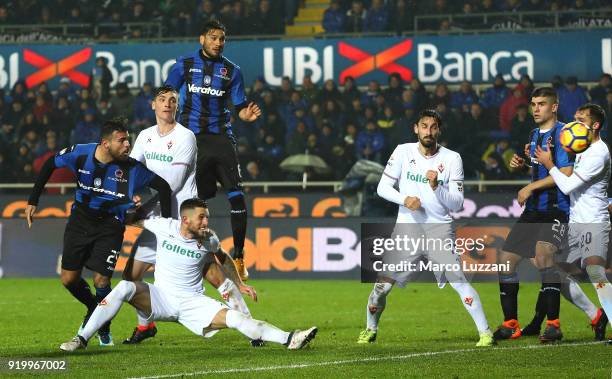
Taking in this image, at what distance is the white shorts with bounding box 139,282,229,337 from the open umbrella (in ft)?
36.6

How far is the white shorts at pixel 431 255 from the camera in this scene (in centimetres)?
1045

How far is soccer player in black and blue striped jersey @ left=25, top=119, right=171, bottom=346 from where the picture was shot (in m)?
10.6

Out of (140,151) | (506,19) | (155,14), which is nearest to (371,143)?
(506,19)

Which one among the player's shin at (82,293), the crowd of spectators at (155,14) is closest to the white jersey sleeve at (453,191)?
the player's shin at (82,293)

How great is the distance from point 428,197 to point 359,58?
40.6ft

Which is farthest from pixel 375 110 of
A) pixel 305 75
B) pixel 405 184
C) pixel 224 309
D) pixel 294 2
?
pixel 224 309

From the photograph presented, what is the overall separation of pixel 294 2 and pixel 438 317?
12917mm

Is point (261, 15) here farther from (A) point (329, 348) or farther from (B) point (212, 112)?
(A) point (329, 348)

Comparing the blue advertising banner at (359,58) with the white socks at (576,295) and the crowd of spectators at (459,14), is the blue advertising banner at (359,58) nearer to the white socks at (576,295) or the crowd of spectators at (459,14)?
the crowd of spectators at (459,14)

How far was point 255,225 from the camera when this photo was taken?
19.4 m

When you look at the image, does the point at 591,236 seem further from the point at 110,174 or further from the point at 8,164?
the point at 8,164

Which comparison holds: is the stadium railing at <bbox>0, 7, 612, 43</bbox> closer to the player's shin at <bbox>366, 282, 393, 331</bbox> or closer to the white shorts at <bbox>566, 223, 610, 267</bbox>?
the white shorts at <bbox>566, 223, 610, 267</bbox>

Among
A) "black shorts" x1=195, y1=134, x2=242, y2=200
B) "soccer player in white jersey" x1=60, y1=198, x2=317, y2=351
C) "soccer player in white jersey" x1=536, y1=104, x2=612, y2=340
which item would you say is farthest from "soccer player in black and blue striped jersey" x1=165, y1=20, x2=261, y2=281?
"soccer player in white jersey" x1=536, y1=104, x2=612, y2=340

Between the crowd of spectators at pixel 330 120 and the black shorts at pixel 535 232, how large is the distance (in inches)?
356
